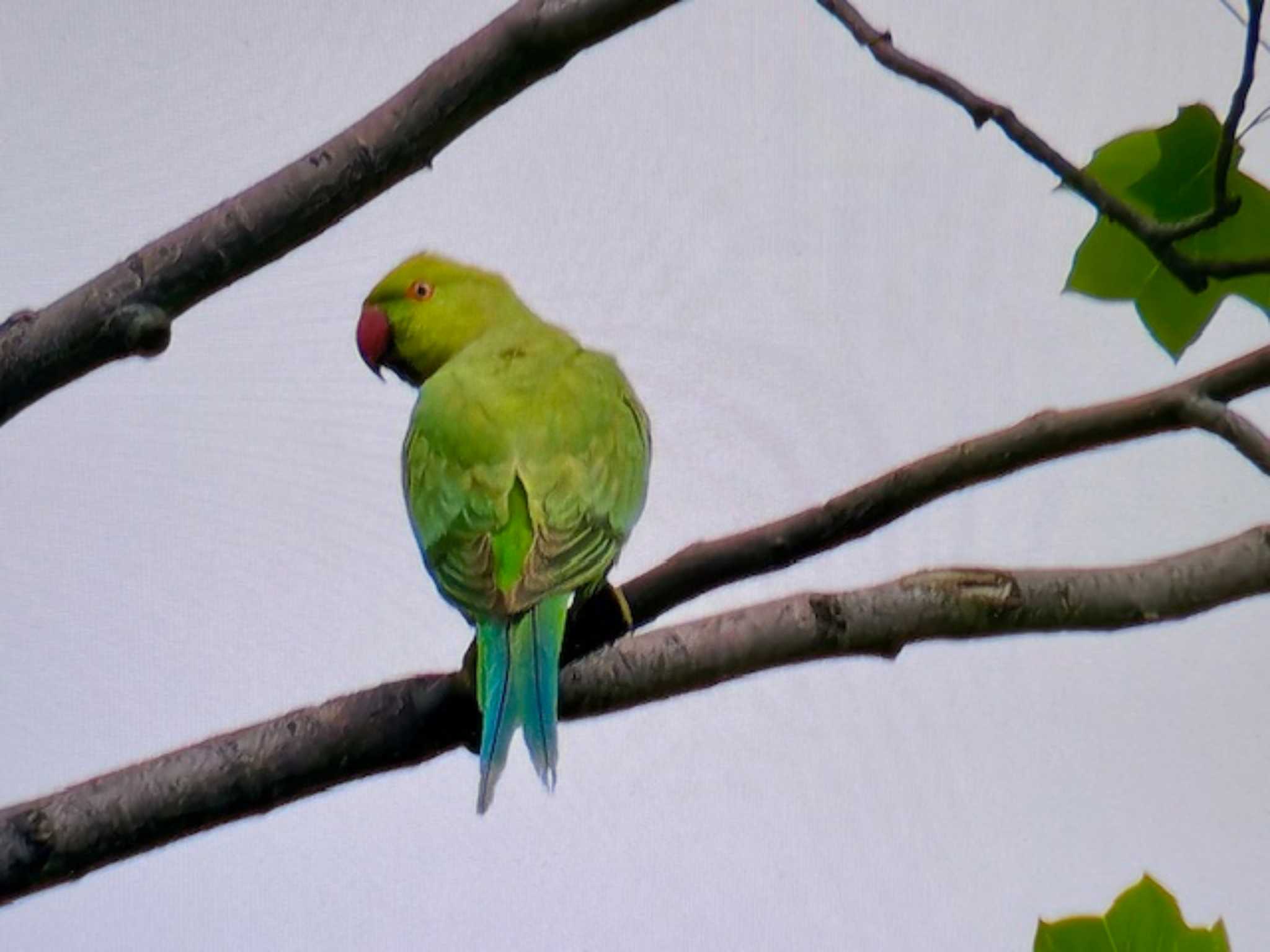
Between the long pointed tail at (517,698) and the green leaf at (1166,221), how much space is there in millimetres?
630

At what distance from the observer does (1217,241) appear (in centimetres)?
138

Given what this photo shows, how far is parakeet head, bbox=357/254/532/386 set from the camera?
2445 millimetres

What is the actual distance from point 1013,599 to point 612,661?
0.37 metres

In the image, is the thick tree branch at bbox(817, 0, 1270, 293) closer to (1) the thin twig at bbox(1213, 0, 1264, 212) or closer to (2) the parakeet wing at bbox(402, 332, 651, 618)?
(1) the thin twig at bbox(1213, 0, 1264, 212)

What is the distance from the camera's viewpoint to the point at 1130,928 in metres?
1.14

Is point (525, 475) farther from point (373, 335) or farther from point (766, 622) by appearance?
point (373, 335)

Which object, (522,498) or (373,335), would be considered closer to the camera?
(522,498)

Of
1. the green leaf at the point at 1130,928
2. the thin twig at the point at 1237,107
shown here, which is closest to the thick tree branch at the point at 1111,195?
the thin twig at the point at 1237,107

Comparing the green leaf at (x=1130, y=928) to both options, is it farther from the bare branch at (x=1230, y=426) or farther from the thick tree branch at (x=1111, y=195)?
the thick tree branch at (x=1111, y=195)

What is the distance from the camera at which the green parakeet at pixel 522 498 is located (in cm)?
137

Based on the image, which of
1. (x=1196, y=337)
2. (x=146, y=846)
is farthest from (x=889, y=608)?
(x=146, y=846)

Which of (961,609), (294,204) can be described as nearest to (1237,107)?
(961,609)

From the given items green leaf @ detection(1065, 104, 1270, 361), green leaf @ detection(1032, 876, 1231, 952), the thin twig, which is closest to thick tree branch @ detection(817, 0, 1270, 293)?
the thin twig

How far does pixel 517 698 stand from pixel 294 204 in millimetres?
504
